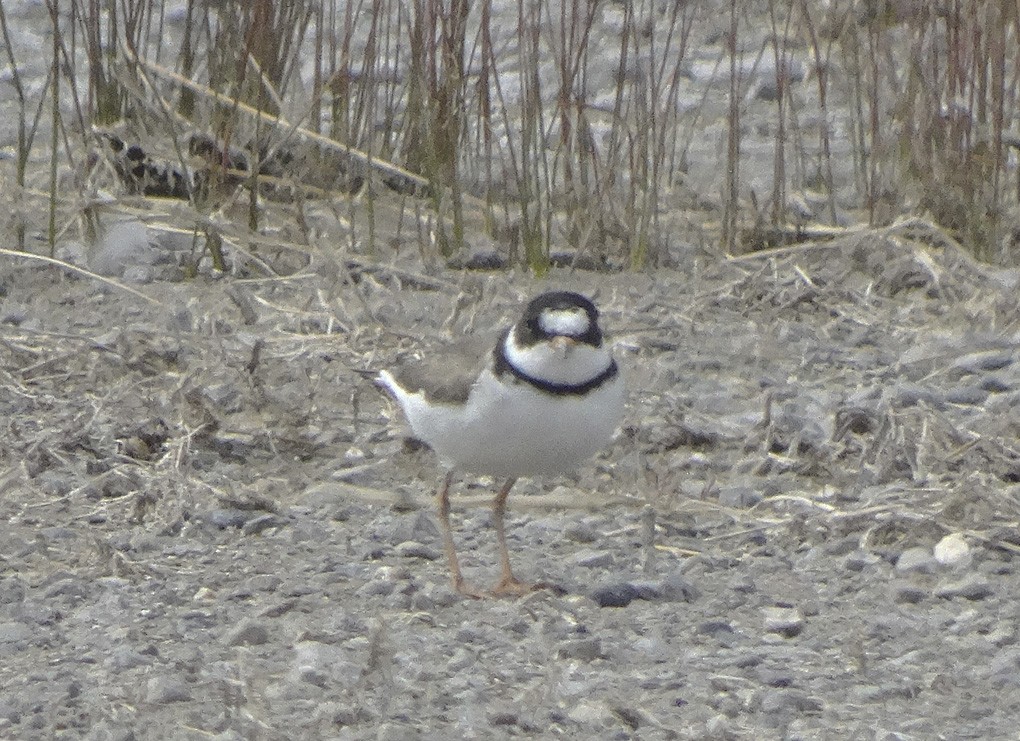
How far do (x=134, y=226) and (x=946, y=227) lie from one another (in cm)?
319

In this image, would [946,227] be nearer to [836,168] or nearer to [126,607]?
[836,168]

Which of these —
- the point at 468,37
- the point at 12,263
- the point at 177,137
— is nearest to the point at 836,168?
the point at 468,37

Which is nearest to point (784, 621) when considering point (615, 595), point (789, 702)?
point (615, 595)

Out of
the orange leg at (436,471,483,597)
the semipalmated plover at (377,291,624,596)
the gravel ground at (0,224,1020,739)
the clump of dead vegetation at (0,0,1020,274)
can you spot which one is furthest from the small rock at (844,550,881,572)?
the clump of dead vegetation at (0,0,1020,274)

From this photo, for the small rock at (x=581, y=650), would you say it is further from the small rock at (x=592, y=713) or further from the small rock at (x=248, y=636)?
the small rock at (x=248, y=636)

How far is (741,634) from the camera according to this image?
4.10m

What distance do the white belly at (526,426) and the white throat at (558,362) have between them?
0.04m

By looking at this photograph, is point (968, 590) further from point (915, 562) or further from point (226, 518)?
point (226, 518)

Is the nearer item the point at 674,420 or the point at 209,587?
the point at 209,587

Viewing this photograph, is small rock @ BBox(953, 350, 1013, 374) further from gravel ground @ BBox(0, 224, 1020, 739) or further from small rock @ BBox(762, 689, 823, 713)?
small rock @ BBox(762, 689, 823, 713)

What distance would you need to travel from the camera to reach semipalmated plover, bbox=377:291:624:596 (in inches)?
165

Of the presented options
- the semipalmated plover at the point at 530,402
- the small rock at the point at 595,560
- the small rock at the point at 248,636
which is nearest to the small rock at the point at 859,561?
the small rock at the point at 595,560

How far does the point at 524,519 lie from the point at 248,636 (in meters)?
1.20

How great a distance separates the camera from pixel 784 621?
4156 mm
